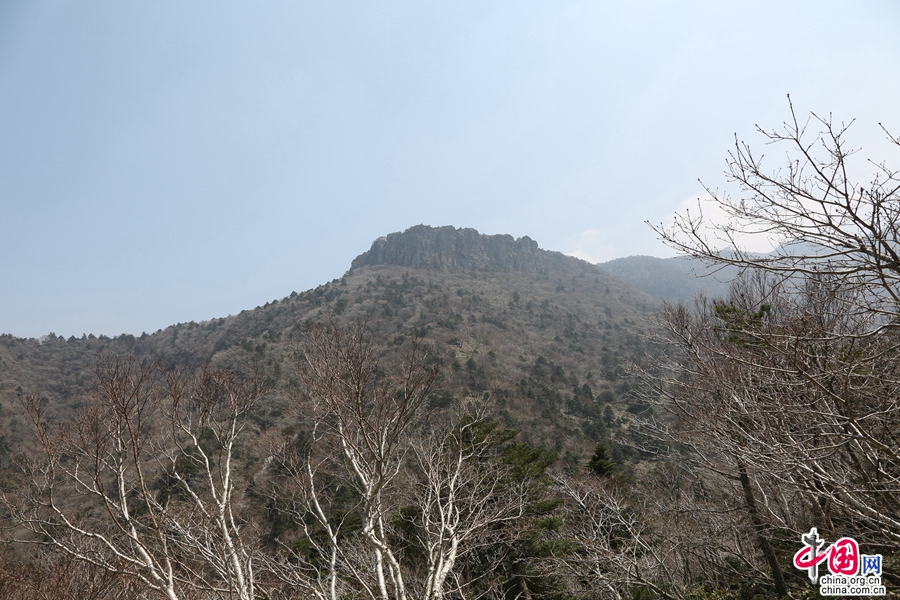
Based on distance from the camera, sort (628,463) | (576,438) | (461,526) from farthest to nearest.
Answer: (576,438) < (628,463) < (461,526)

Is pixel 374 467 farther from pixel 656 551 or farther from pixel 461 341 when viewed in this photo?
pixel 461 341

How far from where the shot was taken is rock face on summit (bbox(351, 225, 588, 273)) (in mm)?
105812

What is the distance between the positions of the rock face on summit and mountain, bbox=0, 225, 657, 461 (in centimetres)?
58

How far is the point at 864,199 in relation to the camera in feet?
8.78

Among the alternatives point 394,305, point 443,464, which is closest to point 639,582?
point 443,464

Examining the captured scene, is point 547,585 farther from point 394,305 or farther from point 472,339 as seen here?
point 394,305

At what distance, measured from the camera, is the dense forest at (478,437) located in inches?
153

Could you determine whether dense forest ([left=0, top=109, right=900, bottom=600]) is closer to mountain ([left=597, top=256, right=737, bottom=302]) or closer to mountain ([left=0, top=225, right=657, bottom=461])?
mountain ([left=0, top=225, right=657, bottom=461])

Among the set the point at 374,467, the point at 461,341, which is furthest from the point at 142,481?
the point at 461,341

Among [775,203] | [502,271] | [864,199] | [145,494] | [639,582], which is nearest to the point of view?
[864,199]

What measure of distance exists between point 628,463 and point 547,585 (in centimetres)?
1956

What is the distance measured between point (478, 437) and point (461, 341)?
40304mm

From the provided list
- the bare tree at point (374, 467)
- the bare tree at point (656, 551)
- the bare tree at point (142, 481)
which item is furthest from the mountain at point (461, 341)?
the bare tree at point (142, 481)

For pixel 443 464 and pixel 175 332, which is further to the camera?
pixel 175 332
